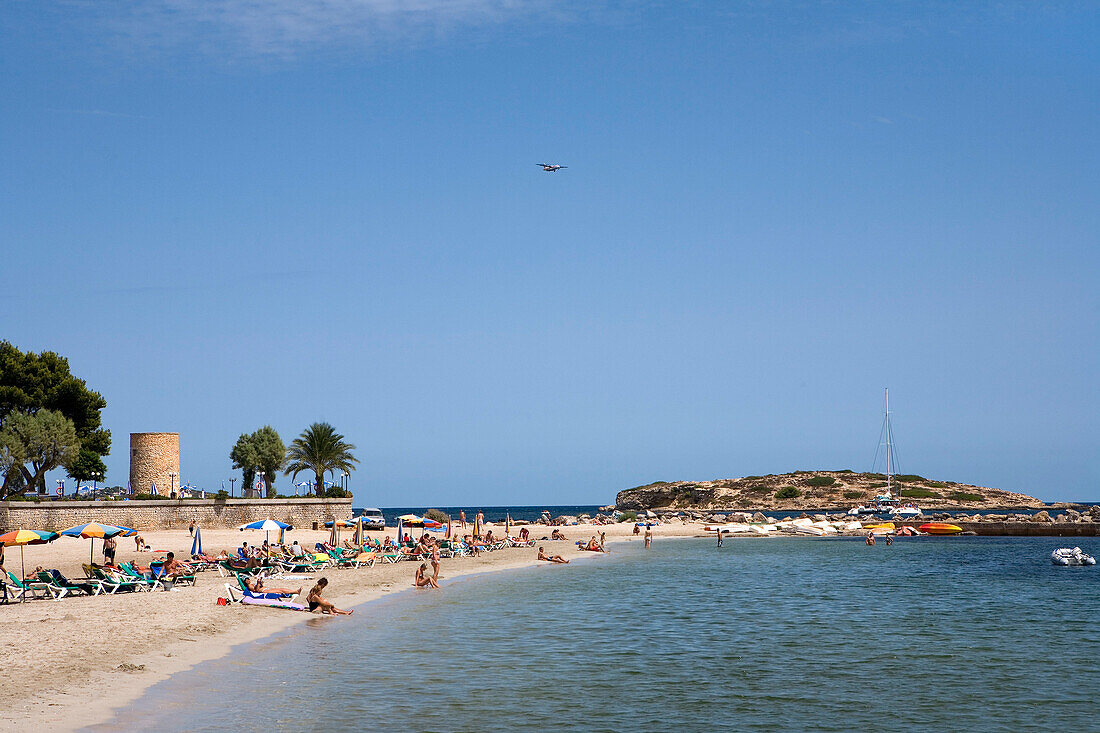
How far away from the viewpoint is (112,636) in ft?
61.8

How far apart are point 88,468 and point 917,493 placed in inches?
4544

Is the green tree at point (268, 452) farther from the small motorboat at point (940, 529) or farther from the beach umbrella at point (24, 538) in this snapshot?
the small motorboat at point (940, 529)

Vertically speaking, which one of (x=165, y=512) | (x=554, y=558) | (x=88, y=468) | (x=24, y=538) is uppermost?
(x=88, y=468)

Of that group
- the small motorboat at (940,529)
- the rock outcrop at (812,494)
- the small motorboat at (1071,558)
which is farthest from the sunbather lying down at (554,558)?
the rock outcrop at (812,494)

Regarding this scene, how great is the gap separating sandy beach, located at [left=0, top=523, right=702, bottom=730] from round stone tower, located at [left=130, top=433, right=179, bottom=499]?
2461 cm

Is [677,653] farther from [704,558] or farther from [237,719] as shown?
[704,558]

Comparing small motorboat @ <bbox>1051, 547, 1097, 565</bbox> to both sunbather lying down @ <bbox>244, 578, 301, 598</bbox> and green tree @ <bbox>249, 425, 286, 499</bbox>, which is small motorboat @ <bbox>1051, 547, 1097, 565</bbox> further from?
green tree @ <bbox>249, 425, 286, 499</bbox>

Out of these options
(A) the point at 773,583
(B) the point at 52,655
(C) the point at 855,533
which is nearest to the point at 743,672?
(B) the point at 52,655

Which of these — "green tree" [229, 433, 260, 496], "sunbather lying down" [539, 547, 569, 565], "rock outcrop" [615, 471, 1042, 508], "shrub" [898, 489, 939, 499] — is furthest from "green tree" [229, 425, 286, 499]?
"shrub" [898, 489, 939, 499]

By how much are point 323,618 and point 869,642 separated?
1396cm

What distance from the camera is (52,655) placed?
54.3 ft

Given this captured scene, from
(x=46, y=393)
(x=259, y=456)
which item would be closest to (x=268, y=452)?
(x=259, y=456)

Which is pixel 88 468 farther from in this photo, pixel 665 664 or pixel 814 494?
pixel 814 494

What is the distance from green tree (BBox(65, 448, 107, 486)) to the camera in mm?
66562
